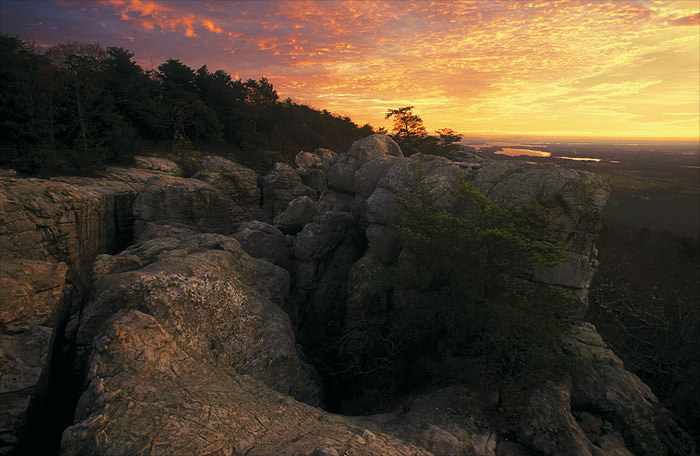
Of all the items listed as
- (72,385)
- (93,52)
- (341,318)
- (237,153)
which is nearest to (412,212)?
(341,318)

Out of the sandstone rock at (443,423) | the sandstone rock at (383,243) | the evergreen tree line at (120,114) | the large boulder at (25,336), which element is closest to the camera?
the large boulder at (25,336)

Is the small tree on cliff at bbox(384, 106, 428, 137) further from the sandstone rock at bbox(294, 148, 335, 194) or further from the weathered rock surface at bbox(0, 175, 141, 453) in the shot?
the weathered rock surface at bbox(0, 175, 141, 453)

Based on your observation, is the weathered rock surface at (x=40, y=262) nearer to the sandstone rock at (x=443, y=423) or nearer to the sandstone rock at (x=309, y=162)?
the sandstone rock at (x=443, y=423)

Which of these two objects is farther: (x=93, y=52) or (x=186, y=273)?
(x=93, y=52)

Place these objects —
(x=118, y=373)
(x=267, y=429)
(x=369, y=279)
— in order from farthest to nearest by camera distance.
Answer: (x=369, y=279), (x=267, y=429), (x=118, y=373)

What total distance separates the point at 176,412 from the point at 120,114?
33.4 meters

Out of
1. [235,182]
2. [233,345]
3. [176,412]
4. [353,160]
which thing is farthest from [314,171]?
[176,412]

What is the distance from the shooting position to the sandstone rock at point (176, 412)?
14.4 ft

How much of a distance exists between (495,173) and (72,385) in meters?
15.7

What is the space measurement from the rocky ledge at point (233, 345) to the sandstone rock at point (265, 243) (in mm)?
89

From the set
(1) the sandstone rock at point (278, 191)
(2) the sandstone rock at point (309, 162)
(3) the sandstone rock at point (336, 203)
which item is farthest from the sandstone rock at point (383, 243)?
(2) the sandstone rock at point (309, 162)

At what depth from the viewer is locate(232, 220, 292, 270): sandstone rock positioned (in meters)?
16.9

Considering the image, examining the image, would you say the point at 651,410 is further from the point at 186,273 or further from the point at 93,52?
the point at 93,52

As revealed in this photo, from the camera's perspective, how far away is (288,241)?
726 inches
